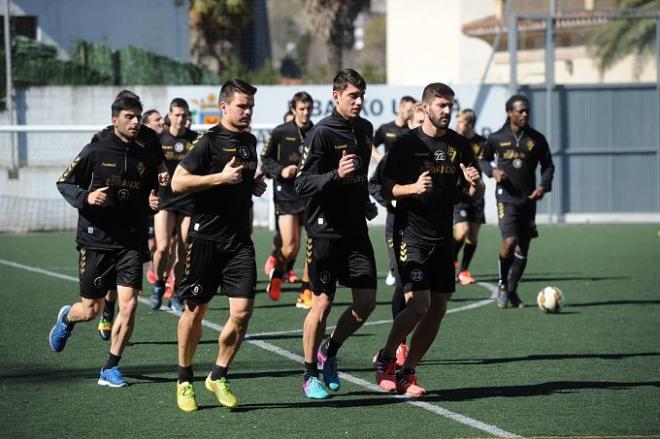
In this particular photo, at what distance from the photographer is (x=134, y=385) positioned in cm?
917

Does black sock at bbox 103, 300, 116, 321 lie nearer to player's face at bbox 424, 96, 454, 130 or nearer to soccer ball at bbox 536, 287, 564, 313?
player's face at bbox 424, 96, 454, 130

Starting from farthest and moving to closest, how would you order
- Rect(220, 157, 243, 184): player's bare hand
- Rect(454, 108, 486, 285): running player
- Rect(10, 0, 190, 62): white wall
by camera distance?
Rect(10, 0, 190, 62): white wall, Rect(454, 108, 486, 285): running player, Rect(220, 157, 243, 184): player's bare hand

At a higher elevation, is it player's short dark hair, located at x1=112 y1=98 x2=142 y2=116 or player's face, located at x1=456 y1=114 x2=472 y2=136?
player's short dark hair, located at x1=112 y1=98 x2=142 y2=116

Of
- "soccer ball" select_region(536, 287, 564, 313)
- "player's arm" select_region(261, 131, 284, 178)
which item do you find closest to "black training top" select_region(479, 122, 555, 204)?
"soccer ball" select_region(536, 287, 564, 313)

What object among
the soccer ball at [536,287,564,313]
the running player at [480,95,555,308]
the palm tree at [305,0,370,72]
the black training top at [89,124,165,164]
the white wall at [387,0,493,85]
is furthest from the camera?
the white wall at [387,0,493,85]

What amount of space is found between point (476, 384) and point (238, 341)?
204 centimetres

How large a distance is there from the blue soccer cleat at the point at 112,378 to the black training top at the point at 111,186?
0.98m

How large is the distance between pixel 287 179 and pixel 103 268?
5176 mm

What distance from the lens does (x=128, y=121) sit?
9.27 metres

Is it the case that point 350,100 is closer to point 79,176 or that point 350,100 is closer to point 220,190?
point 220,190

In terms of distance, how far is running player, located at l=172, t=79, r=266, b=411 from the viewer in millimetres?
8227

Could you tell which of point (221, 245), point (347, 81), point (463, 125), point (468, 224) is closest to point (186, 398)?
point (221, 245)

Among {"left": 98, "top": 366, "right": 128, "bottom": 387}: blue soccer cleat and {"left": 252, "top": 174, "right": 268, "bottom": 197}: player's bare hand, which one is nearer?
{"left": 252, "top": 174, "right": 268, "bottom": 197}: player's bare hand

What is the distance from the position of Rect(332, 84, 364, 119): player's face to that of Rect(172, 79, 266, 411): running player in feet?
2.28
